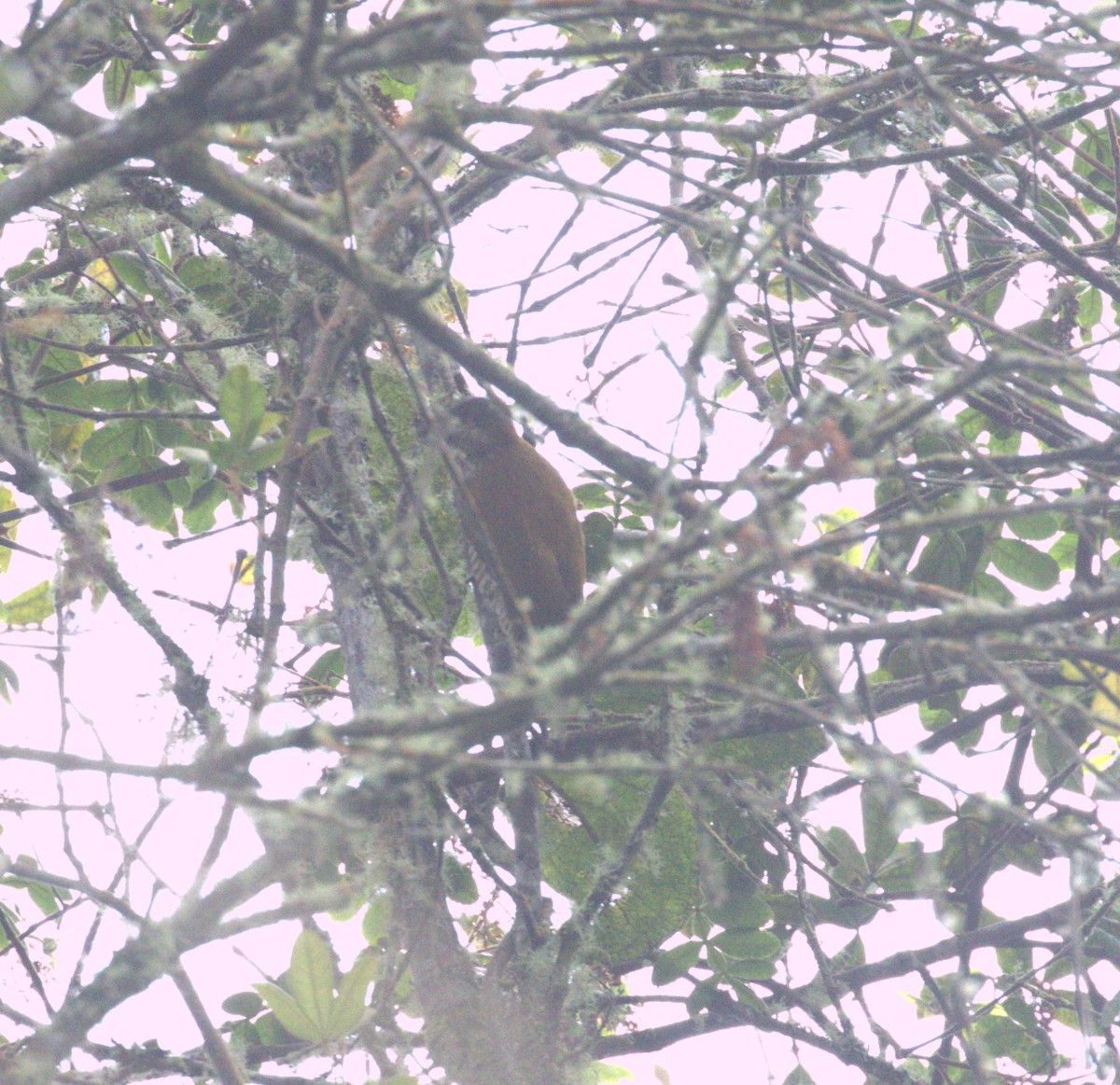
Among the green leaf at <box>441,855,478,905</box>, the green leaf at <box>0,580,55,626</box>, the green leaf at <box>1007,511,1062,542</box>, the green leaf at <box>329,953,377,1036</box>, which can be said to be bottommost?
the green leaf at <box>329,953,377,1036</box>

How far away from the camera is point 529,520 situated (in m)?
3.99

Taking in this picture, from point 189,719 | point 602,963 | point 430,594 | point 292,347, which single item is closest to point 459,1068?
point 602,963

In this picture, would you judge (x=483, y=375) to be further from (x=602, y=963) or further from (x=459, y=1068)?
(x=602, y=963)

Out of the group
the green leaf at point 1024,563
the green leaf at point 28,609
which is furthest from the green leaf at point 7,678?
the green leaf at point 1024,563

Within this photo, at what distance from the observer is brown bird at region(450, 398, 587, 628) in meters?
3.89

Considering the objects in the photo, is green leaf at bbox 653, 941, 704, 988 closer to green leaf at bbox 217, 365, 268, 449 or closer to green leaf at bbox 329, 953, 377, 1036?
green leaf at bbox 329, 953, 377, 1036

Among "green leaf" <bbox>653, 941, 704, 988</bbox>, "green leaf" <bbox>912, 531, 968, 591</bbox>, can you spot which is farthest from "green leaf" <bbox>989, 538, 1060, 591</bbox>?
"green leaf" <bbox>653, 941, 704, 988</bbox>

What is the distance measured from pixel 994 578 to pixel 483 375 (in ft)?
7.24

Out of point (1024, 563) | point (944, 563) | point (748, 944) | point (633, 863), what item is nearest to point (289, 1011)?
point (633, 863)

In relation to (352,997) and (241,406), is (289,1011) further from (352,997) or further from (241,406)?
(241,406)

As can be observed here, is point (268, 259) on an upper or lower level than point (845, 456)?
upper

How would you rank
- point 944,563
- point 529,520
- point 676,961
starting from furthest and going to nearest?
1. point 529,520
2. point 944,563
3. point 676,961

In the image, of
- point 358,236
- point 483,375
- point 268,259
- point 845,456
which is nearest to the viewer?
point 845,456

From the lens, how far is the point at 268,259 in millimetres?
3029
